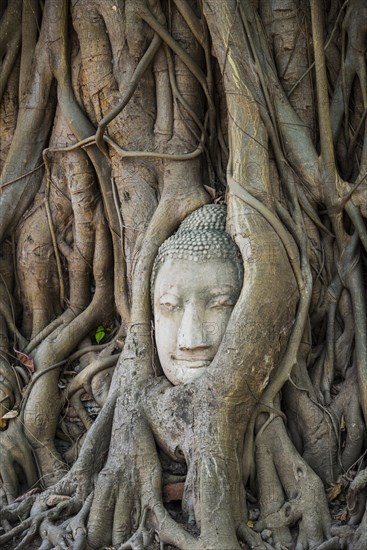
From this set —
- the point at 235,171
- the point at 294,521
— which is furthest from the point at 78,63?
the point at 294,521

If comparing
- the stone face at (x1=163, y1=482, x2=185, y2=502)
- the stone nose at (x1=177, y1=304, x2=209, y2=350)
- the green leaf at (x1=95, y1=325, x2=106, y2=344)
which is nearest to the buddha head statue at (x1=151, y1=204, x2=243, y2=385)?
the stone nose at (x1=177, y1=304, x2=209, y2=350)

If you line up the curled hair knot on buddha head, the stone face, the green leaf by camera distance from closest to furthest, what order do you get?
1. the stone face
2. the curled hair knot on buddha head
3. the green leaf

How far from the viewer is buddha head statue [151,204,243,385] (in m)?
4.19

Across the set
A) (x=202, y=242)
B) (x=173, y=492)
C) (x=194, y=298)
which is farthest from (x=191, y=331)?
(x=173, y=492)

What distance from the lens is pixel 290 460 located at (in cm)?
407

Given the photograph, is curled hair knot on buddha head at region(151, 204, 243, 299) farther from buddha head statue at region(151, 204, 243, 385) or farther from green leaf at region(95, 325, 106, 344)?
green leaf at region(95, 325, 106, 344)

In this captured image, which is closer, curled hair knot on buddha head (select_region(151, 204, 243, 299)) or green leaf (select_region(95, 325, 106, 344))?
curled hair knot on buddha head (select_region(151, 204, 243, 299))

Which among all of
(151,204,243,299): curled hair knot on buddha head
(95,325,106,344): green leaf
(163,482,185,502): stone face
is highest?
(151,204,243,299): curled hair knot on buddha head

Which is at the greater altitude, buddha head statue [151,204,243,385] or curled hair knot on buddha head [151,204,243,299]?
curled hair knot on buddha head [151,204,243,299]

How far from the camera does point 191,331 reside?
4.16 metres

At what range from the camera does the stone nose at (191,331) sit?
13.6 ft

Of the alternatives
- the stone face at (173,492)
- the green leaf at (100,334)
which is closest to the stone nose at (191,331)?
the stone face at (173,492)

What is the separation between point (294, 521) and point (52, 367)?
1.69m

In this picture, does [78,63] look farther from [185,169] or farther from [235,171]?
[235,171]
